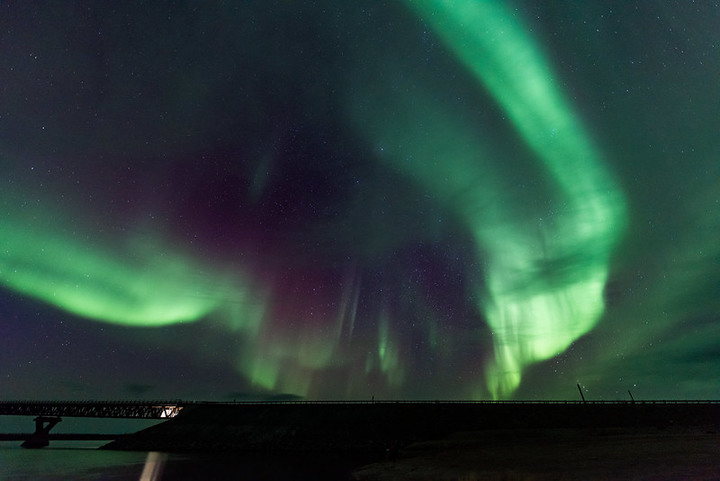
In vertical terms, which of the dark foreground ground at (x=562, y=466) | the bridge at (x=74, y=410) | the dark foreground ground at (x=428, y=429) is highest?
the bridge at (x=74, y=410)

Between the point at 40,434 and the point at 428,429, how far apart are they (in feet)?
383

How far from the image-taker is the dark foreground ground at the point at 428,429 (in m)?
51.9

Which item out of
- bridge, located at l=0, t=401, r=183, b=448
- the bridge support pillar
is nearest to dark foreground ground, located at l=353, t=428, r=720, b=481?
bridge, located at l=0, t=401, r=183, b=448

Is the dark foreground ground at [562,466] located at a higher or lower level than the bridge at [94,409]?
lower

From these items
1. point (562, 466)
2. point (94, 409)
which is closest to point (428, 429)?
point (562, 466)

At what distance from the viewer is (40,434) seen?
111125mm

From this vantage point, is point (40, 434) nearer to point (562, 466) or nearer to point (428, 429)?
point (428, 429)

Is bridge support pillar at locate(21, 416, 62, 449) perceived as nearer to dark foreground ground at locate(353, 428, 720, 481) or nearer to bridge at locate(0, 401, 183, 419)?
bridge at locate(0, 401, 183, 419)

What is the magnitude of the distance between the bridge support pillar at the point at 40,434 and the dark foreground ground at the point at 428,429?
37939mm

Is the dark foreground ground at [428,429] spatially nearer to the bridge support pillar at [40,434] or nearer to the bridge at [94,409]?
the bridge at [94,409]

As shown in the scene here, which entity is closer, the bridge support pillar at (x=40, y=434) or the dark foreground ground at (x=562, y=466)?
the dark foreground ground at (x=562, y=466)

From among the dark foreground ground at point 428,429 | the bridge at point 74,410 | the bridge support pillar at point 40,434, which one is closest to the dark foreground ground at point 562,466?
the dark foreground ground at point 428,429

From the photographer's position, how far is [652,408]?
78750 mm

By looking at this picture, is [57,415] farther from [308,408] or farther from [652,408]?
[652,408]
